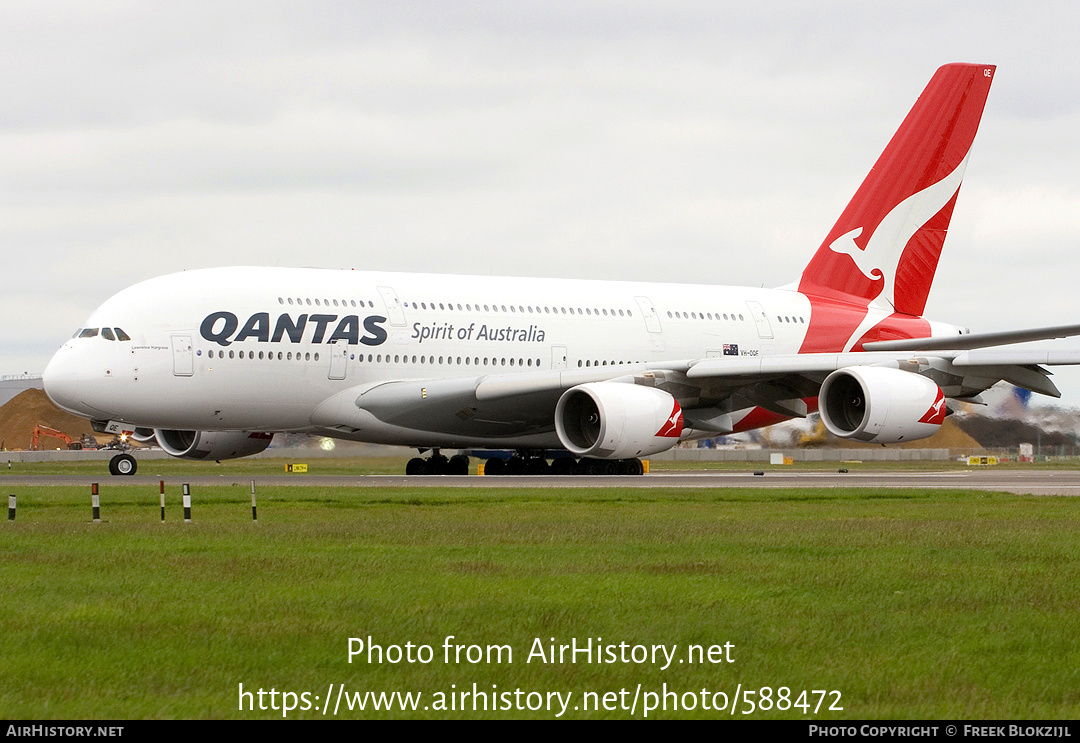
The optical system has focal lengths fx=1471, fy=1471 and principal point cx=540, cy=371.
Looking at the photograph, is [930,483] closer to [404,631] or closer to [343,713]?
[404,631]

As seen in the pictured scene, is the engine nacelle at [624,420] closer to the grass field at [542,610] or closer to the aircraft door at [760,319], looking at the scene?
the aircraft door at [760,319]

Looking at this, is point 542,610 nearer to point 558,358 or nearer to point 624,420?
point 624,420

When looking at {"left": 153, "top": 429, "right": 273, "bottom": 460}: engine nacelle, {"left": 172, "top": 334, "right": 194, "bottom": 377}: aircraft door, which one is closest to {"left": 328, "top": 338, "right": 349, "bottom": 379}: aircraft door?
{"left": 172, "top": 334, "right": 194, "bottom": 377}: aircraft door

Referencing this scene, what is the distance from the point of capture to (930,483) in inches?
1035

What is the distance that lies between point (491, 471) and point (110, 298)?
30.9ft

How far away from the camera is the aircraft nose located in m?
26.0

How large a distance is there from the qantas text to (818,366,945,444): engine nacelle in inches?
337

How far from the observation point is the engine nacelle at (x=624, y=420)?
85.2 feet

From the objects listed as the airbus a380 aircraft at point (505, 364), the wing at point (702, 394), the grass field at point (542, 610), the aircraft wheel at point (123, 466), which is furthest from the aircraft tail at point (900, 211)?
the grass field at point (542, 610)

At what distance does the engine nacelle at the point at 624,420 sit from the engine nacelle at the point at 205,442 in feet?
24.3

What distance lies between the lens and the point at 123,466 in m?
30.5

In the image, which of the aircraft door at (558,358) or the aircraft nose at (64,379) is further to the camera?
the aircraft door at (558,358)

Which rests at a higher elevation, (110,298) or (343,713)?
(110,298)

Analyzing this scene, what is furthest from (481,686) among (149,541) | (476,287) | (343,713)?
(476,287)
